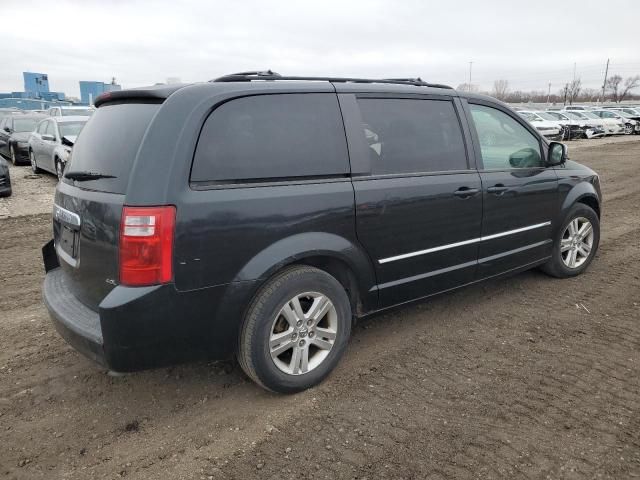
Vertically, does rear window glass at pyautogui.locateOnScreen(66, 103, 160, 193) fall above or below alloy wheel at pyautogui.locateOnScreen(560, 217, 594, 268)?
above

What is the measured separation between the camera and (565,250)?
4945mm

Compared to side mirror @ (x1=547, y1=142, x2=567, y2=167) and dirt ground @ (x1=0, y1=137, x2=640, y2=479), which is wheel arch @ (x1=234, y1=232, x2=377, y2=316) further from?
side mirror @ (x1=547, y1=142, x2=567, y2=167)

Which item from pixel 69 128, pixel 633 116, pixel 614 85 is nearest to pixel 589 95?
pixel 614 85

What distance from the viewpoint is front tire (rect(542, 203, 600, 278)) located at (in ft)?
15.8

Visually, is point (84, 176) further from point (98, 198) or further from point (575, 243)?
point (575, 243)

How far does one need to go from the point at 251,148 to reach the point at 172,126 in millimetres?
437

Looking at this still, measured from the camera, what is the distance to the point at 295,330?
9.80ft

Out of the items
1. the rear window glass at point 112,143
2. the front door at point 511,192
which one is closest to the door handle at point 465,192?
the front door at point 511,192

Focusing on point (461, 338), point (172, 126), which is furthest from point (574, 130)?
point (172, 126)

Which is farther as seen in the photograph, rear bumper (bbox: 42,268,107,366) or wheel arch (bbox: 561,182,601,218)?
wheel arch (bbox: 561,182,601,218)

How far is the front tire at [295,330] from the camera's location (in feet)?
9.28

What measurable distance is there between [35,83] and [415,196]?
243 ft

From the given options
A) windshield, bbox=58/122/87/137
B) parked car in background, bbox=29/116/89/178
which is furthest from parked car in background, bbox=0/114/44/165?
windshield, bbox=58/122/87/137

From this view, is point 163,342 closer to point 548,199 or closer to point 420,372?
point 420,372
